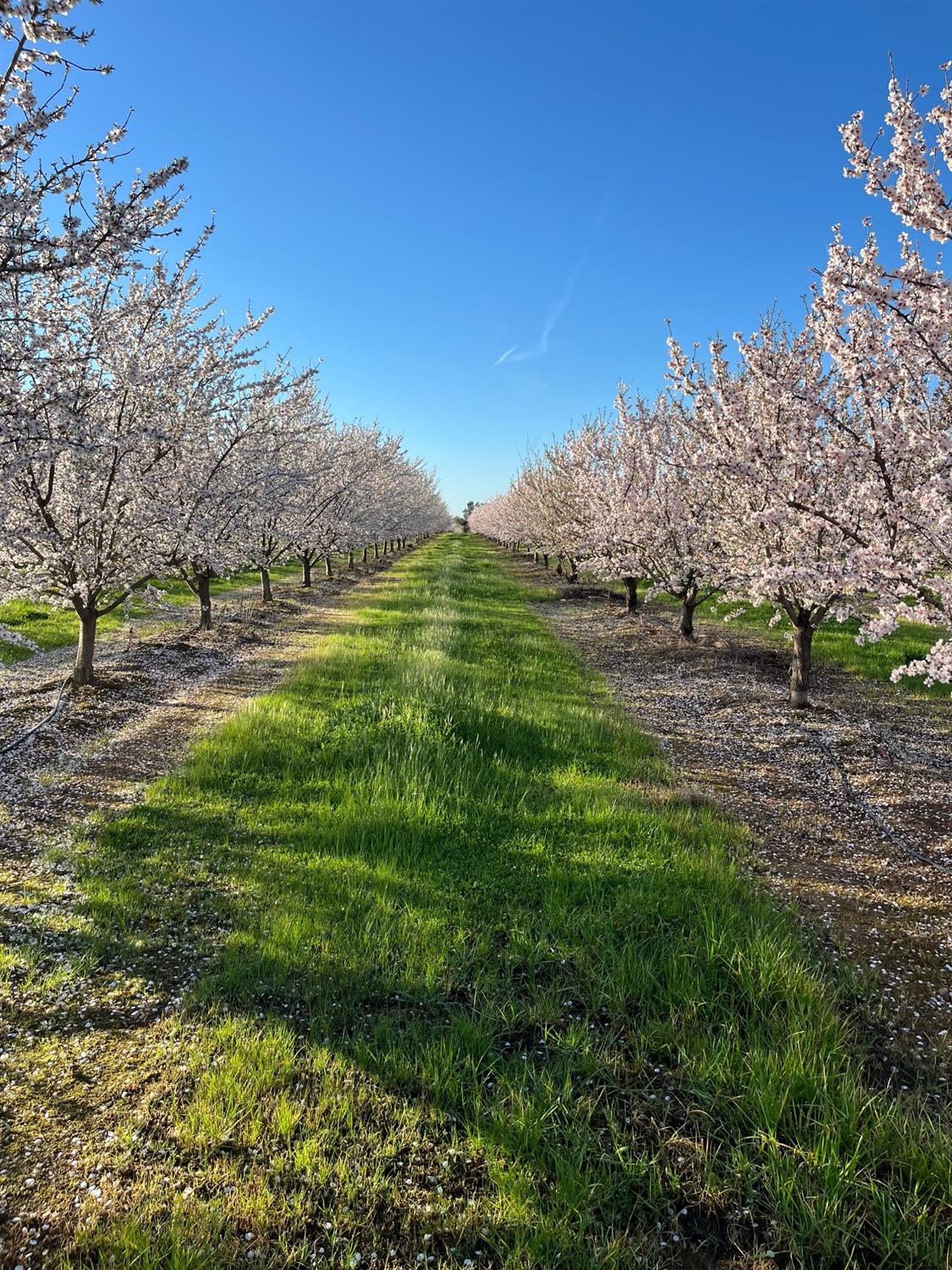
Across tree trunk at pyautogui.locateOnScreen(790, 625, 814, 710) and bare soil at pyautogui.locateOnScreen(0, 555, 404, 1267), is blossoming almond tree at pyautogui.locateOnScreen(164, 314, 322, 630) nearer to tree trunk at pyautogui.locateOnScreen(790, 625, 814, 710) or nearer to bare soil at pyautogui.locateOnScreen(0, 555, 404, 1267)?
bare soil at pyautogui.locateOnScreen(0, 555, 404, 1267)

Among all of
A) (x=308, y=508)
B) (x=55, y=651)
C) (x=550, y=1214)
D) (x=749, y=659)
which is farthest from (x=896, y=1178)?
(x=308, y=508)

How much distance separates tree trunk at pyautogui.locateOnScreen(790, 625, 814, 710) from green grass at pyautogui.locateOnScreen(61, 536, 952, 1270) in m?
5.32

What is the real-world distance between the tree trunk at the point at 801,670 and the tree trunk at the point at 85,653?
37.9 ft

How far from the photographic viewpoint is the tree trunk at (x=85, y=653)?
10.4 meters

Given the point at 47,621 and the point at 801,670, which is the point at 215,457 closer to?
the point at 47,621

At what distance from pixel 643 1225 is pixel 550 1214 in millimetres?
397

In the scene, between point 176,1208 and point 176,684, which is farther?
point 176,684

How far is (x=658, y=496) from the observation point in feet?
55.4

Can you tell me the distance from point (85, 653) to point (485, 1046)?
31.6 feet

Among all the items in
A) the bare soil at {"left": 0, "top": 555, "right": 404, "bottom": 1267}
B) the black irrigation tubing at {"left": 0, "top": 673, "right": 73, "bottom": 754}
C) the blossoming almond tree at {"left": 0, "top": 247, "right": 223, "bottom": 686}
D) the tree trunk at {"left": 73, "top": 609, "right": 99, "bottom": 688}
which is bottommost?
the bare soil at {"left": 0, "top": 555, "right": 404, "bottom": 1267}

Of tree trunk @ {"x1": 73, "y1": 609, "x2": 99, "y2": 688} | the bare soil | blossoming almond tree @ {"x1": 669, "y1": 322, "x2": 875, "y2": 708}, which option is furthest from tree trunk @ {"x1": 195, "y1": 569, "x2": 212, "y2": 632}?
blossoming almond tree @ {"x1": 669, "y1": 322, "x2": 875, "y2": 708}

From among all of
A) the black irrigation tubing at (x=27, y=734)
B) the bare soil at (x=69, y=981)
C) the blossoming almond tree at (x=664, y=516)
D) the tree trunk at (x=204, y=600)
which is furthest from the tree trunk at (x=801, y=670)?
the tree trunk at (x=204, y=600)

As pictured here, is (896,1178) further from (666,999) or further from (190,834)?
(190,834)

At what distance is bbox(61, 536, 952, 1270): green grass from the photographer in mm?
2646
